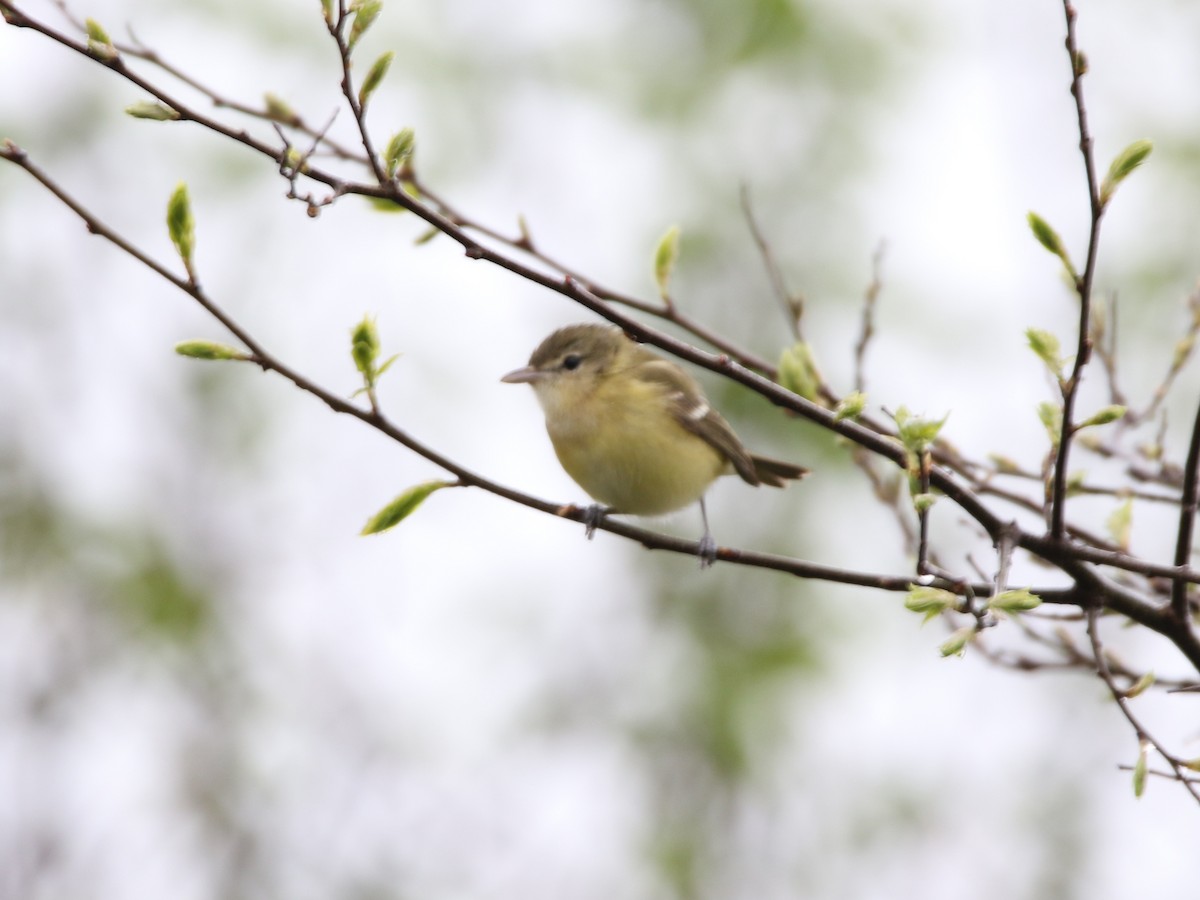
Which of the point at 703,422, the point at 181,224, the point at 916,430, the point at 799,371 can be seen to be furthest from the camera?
the point at 703,422

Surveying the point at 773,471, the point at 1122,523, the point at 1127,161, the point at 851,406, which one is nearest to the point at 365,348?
the point at 851,406

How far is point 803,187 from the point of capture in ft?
29.4

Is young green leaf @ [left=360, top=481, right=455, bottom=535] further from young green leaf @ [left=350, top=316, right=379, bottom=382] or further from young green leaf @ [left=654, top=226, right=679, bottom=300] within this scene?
young green leaf @ [left=654, top=226, right=679, bottom=300]

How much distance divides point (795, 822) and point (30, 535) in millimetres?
5026

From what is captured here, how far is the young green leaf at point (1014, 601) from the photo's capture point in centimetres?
257

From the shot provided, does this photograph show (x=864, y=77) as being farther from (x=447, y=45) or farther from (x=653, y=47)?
(x=447, y=45)

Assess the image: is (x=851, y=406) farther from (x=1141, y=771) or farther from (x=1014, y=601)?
(x=1141, y=771)

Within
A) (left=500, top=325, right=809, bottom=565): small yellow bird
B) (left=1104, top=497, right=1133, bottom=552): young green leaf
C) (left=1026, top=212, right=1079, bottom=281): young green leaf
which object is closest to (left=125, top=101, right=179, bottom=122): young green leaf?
(left=1026, top=212, right=1079, bottom=281): young green leaf

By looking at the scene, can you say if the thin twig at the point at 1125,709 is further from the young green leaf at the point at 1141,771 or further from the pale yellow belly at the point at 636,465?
the pale yellow belly at the point at 636,465

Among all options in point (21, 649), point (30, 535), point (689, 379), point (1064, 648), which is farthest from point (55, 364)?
point (1064, 648)

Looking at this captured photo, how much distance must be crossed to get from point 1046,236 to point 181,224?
1.84m

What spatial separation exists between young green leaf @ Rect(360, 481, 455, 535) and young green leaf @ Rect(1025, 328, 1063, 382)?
1325 mm

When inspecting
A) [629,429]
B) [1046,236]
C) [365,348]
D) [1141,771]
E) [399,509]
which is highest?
[629,429]

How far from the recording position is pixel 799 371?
3498mm
